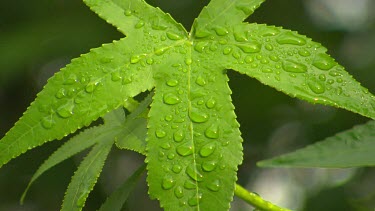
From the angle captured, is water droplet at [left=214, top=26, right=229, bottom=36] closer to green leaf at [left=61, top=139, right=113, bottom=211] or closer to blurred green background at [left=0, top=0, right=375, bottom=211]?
green leaf at [left=61, top=139, right=113, bottom=211]

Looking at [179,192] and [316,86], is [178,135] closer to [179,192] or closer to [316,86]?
[179,192]

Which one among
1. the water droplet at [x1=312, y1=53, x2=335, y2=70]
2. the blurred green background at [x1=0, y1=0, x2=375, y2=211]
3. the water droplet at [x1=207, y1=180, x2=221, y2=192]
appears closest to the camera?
the water droplet at [x1=207, y1=180, x2=221, y2=192]

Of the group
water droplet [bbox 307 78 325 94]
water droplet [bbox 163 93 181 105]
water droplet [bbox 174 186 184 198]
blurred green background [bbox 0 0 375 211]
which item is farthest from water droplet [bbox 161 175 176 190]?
blurred green background [bbox 0 0 375 211]

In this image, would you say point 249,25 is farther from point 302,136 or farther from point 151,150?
point 302,136

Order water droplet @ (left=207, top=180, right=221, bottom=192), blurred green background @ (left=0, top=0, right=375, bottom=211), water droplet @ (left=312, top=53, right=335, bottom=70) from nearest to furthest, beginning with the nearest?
1. water droplet @ (left=207, top=180, right=221, bottom=192)
2. water droplet @ (left=312, top=53, right=335, bottom=70)
3. blurred green background @ (left=0, top=0, right=375, bottom=211)

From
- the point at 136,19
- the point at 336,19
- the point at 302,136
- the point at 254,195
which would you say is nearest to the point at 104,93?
the point at 136,19

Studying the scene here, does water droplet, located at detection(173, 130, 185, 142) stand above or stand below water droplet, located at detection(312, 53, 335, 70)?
below

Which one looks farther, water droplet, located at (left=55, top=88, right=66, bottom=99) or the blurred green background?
the blurred green background

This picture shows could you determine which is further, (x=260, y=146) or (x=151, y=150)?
(x=260, y=146)
